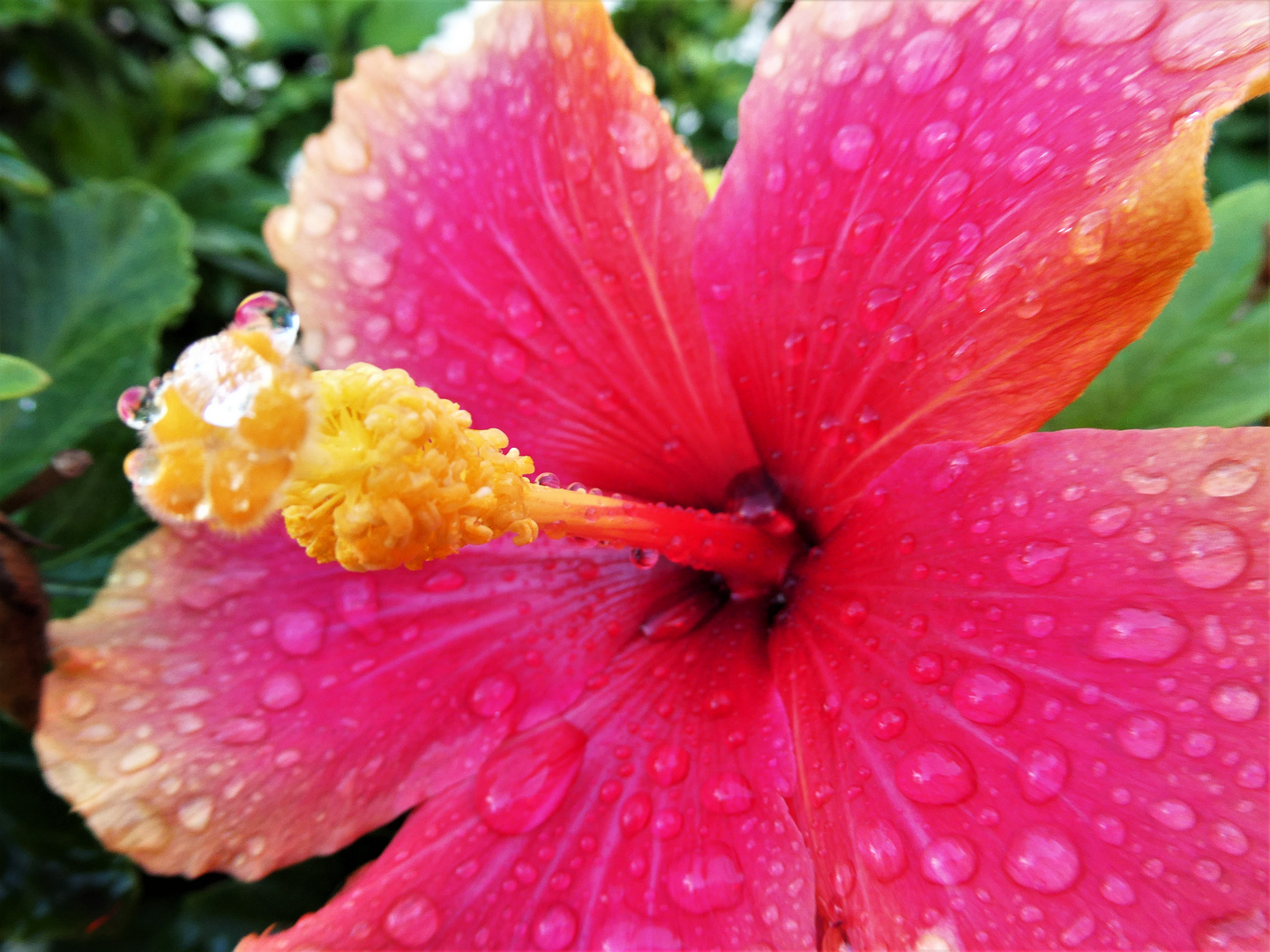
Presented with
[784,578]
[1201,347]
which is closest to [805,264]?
[784,578]

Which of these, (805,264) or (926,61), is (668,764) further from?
(926,61)

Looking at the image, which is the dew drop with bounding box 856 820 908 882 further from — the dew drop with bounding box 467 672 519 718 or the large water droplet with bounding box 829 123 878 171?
the large water droplet with bounding box 829 123 878 171

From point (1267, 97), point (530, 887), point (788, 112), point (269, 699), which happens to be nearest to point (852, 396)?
point (788, 112)

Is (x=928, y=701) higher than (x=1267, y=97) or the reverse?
the reverse

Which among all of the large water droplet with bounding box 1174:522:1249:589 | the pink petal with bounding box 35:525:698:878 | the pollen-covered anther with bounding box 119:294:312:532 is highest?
the pollen-covered anther with bounding box 119:294:312:532

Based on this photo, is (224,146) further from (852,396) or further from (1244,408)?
(1244,408)

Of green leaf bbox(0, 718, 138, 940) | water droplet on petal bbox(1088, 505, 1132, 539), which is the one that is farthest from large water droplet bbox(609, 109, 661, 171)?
green leaf bbox(0, 718, 138, 940)
